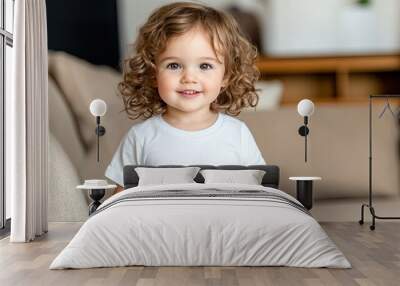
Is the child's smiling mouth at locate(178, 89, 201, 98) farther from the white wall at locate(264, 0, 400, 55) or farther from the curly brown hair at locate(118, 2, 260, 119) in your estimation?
the white wall at locate(264, 0, 400, 55)

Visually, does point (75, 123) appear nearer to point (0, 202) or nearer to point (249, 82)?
point (0, 202)

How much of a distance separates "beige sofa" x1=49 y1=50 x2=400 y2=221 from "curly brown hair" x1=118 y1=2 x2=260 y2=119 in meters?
0.14

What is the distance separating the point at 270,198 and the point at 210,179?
143cm

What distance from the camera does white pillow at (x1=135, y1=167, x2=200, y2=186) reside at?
20.8 feet

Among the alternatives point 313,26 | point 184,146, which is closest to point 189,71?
point 184,146

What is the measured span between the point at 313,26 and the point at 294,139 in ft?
3.65

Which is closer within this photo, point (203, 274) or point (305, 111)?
point (203, 274)

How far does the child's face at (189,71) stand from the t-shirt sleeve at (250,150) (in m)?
0.52

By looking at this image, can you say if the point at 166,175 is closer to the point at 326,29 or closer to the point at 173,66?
the point at 173,66

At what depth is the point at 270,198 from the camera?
5.02 metres

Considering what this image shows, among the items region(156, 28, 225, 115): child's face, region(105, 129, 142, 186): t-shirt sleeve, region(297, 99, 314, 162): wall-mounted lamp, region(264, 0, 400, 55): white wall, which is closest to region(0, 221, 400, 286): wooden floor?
region(105, 129, 142, 186): t-shirt sleeve

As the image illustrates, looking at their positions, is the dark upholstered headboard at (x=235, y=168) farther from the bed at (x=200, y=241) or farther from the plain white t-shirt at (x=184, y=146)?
the bed at (x=200, y=241)

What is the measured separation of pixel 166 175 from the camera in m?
6.39

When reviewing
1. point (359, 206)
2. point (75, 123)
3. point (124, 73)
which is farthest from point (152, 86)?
point (359, 206)
